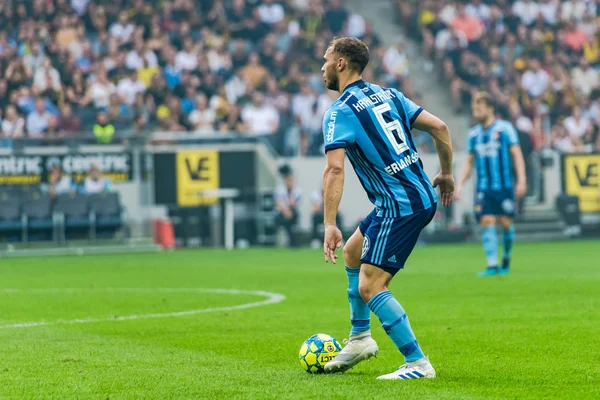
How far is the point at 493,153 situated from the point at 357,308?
9.21m

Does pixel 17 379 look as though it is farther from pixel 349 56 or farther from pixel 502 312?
pixel 502 312

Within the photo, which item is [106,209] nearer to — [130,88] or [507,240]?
[130,88]

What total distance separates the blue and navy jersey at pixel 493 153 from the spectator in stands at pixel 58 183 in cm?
1086

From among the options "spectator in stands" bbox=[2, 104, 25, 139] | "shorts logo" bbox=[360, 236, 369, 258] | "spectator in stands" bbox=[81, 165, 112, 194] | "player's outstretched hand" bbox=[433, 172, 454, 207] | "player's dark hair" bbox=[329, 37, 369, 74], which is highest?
"spectator in stands" bbox=[2, 104, 25, 139]

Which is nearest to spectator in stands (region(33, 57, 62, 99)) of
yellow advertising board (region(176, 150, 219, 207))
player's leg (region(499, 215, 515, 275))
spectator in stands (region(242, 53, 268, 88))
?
yellow advertising board (region(176, 150, 219, 207))

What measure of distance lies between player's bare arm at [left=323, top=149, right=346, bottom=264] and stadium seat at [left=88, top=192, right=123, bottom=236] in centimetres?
1826

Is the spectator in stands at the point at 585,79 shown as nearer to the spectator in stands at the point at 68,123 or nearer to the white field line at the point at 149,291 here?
the spectator in stands at the point at 68,123

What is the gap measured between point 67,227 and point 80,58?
4.56 meters

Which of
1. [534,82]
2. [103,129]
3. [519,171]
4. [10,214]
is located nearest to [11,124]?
[103,129]

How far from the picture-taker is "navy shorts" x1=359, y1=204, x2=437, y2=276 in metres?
6.79

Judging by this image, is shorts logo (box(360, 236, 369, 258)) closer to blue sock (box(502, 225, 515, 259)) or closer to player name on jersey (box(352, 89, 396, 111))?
player name on jersey (box(352, 89, 396, 111))

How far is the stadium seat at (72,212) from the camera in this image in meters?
24.2

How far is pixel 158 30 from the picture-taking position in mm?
28109

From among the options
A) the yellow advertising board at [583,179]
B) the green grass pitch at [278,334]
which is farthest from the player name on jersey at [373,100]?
the yellow advertising board at [583,179]
